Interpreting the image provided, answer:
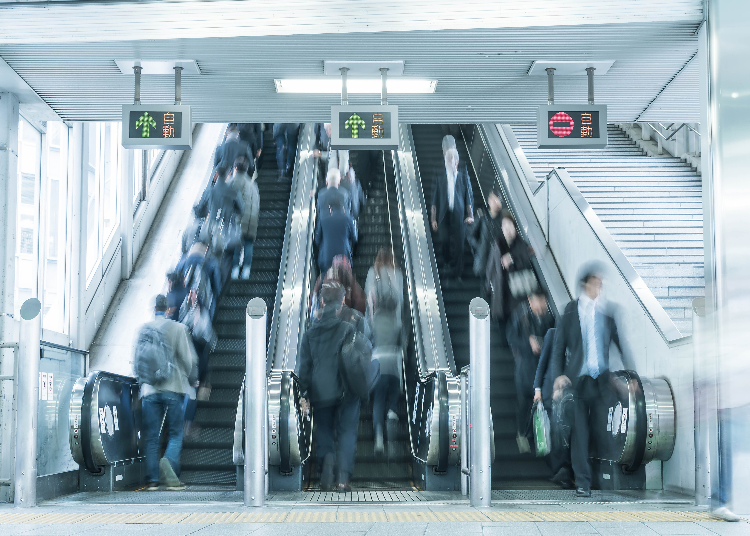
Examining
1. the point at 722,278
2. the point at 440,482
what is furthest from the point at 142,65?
the point at 722,278

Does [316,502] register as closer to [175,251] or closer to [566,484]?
[566,484]

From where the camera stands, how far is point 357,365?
659cm

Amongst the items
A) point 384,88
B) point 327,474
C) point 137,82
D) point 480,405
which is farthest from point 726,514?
point 137,82

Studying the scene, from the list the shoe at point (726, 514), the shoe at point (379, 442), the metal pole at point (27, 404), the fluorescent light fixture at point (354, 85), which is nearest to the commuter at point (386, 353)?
the shoe at point (379, 442)

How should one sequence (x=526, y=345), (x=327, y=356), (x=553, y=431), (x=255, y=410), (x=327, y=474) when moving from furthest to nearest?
(x=526, y=345) < (x=553, y=431) < (x=327, y=474) < (x=327, y=356) < (x=255, y=410)

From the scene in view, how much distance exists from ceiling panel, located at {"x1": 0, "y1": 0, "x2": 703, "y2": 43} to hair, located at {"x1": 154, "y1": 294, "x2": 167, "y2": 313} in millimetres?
2116

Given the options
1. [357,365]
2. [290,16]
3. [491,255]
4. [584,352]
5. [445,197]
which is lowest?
[357,365]

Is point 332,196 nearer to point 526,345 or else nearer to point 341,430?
point 526,345

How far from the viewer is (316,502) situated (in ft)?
18.9

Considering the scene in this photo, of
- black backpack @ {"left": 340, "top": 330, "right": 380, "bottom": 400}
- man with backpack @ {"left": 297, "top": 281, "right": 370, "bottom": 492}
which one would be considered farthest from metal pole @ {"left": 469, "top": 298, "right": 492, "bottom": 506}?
man with backpack @ {"left": 297, "top": 281, "right": 370, "bottom": 492}

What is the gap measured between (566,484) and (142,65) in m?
4.78

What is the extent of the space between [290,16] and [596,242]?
4.60 m

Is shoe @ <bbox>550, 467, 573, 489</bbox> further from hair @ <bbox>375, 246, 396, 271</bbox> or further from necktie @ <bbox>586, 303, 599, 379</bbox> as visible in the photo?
hair @ <bbox>375, 246, 396, 271</bbox>

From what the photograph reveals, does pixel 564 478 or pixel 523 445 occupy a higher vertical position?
pixel 523 445
